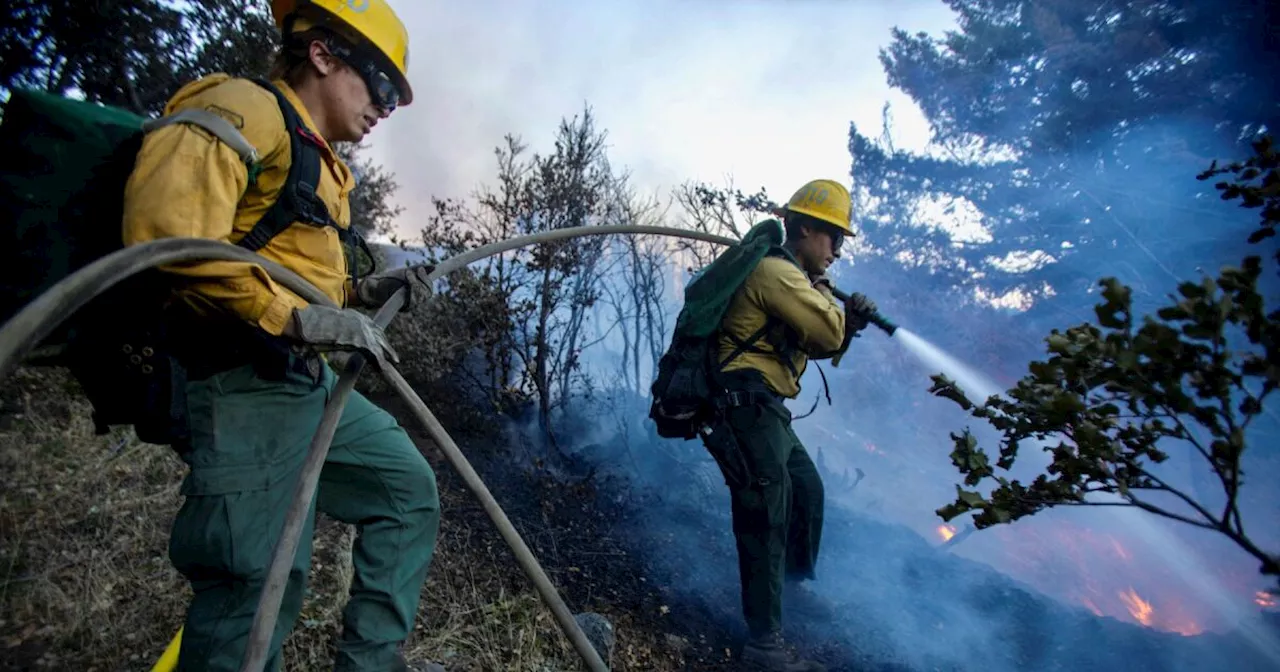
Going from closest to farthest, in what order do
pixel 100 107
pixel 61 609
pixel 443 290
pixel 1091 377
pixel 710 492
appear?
pixel 1091 377, pixel 100 107, pixel 61 609, pixel 443 290, pixel 710 492

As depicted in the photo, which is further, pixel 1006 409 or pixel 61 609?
pixel 61 609

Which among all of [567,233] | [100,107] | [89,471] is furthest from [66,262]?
[89,471]

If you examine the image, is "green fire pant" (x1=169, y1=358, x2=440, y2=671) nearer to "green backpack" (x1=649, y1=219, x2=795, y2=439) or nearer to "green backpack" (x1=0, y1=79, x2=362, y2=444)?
"green backpack" (x1=0, y1=79, x2=362, y2=444)

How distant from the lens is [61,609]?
301cm

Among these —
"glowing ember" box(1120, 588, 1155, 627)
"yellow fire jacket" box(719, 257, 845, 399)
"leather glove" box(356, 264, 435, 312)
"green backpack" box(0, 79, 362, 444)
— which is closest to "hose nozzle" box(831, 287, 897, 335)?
"yellow fire jacket" box(719, 257, 845, 399)

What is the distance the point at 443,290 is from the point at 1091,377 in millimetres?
5744

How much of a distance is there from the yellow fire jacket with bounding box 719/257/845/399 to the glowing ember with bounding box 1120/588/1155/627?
34.4 ft

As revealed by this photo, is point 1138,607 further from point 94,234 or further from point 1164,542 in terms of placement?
point 94,234

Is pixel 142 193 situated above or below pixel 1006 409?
above

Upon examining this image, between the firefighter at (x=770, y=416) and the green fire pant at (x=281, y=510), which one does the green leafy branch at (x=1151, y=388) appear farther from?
the green fire pant at (x=281, y=510)

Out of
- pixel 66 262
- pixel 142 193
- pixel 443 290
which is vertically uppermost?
pixel 443 290

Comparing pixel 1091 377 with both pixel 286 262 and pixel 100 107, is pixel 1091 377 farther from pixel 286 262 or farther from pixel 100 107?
pixel 100 107

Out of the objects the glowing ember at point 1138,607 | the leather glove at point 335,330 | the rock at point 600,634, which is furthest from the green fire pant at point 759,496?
the glowing ember at point 1138,607

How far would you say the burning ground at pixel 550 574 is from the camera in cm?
304
